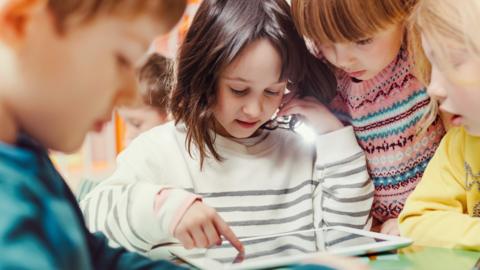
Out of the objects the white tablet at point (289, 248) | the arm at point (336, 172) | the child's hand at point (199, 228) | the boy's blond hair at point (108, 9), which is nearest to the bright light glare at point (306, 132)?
the arm at point (336, 172)

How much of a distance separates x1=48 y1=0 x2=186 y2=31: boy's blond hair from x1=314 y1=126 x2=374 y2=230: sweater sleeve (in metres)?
0.37

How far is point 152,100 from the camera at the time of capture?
23.9 inches

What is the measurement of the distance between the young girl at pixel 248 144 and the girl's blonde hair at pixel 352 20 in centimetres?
2

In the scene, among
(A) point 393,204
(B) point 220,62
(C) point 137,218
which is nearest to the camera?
(C) point 137,218

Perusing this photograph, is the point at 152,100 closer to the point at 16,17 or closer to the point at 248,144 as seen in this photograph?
the point at 248,144

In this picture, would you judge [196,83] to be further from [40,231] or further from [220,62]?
[40,231]

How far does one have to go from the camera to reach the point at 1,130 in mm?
330

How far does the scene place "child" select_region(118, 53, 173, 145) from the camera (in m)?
Answer: 0.52

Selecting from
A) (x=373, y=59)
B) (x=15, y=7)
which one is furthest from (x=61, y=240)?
(x=373, y=59)

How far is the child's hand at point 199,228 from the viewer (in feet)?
1.69

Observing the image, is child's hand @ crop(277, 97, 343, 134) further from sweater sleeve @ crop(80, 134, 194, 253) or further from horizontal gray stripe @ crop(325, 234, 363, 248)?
sweater sleeve @ crop(80, 134, 194, 253)

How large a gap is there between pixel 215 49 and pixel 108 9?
0.28 meters

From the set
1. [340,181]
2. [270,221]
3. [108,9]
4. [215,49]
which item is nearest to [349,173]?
[340,181]

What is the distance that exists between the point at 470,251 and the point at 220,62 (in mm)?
330
